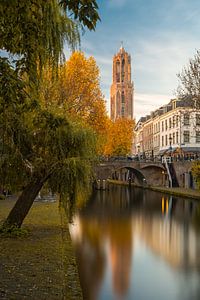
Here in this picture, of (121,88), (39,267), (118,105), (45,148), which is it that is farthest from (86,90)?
(121,88)

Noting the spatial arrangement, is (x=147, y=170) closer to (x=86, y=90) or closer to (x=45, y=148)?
(x=86, y=90)

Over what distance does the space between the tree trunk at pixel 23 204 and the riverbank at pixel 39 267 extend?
642 millimetres

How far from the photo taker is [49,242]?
1138cm

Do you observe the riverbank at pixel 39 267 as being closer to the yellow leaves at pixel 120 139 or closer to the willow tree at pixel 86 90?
the willow tree at pixel 86 90

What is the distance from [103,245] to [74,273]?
Answer: 5562mm

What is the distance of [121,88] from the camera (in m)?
125

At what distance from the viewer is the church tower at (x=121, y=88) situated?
123625 mm

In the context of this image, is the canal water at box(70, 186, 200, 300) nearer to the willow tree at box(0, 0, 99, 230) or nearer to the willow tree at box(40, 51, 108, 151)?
the willow tree at box(0, 0, 99, 230)

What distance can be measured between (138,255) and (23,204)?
13.9 feet

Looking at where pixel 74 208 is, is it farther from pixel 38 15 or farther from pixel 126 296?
pixel 38 15

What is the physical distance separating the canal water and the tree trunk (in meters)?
2.21

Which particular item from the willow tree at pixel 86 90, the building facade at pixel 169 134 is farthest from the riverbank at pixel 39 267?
the building facade at pixel 169 134

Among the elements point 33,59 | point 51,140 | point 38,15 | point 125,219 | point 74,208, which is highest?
point 38,15

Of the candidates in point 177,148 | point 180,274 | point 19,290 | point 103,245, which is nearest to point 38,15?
point 19,290
